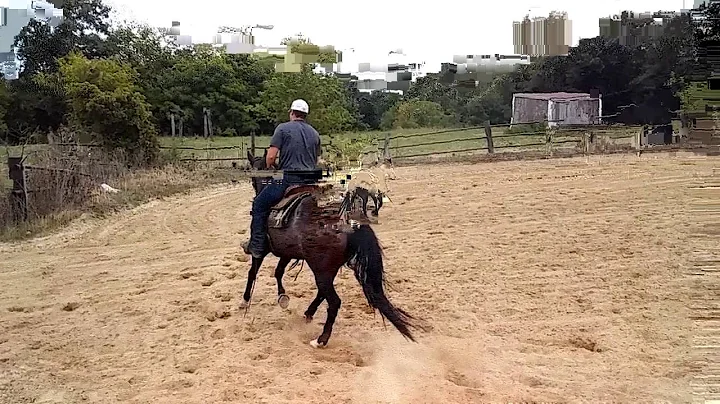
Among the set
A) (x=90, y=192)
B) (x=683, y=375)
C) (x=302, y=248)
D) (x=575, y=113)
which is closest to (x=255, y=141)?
(x=90, y=192)

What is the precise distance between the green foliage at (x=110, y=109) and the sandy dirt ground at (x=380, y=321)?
4.76 meters

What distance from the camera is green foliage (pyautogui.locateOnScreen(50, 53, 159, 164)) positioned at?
13281 mm

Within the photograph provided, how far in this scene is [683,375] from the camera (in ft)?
13.4

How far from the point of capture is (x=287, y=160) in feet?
15.7

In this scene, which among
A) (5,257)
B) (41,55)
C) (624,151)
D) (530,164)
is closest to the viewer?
(5,257)

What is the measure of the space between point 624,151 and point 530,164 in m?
3.30

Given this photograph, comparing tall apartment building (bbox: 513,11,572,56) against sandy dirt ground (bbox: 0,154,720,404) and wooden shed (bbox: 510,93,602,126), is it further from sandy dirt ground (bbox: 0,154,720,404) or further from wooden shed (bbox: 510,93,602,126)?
wooden shed (bbox: 510,93,602,126)

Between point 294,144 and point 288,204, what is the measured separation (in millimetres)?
457

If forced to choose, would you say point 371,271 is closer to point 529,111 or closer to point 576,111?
point 529,111

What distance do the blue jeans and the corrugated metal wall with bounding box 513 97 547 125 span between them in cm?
1113

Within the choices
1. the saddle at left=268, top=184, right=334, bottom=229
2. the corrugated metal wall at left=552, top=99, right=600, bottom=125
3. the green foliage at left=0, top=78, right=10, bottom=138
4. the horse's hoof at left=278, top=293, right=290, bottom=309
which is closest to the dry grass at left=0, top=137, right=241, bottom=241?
the horse's hoof at left=278, top=293, right=290, bottom=309

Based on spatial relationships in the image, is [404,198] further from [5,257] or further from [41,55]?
[41,55]

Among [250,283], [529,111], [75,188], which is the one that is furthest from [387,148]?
[250,283]

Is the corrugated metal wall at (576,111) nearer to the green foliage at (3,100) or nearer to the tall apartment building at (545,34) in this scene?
the tall apartment building at (545,34)
